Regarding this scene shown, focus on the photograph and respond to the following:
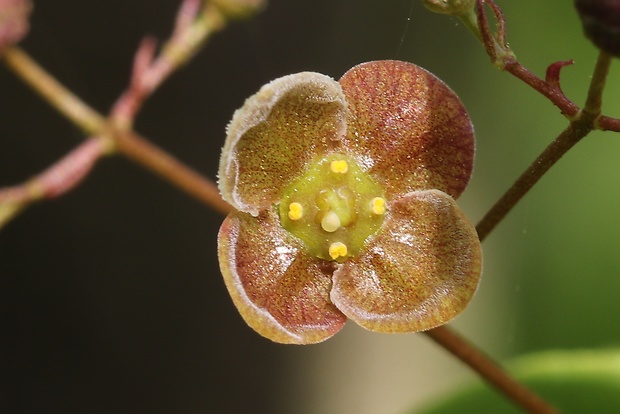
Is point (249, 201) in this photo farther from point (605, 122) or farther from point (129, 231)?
point (129, 231)

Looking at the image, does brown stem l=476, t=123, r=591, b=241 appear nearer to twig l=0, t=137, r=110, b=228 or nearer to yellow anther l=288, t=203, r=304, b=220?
yellow anther l=288, t=203, r=304, b=220

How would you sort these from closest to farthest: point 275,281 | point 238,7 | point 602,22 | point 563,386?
point 602,22 → point 275,281 → point 238,7 → point 563,386

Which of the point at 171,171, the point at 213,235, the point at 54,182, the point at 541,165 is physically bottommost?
the point at 213,235

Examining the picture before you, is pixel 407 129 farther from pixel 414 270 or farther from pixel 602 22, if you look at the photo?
pixel 602 22

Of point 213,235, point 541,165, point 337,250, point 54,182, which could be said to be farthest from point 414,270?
point 213,235

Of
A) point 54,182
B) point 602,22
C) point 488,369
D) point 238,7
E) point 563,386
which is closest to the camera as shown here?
point 602,22

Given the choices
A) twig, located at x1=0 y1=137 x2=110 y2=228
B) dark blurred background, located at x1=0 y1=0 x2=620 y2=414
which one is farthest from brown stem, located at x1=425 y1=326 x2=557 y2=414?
dark blurred background, located at x1=0 y1=0 x2=620 y2=414
